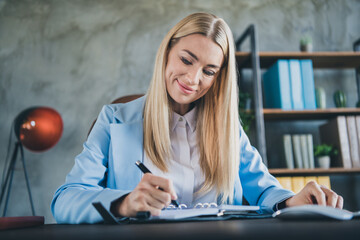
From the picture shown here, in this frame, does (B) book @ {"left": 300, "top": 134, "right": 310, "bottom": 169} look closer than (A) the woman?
No

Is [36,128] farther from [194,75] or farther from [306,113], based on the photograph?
[306,113]

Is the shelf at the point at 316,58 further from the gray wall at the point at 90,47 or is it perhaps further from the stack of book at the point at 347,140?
the stack of book at the point at 347,140

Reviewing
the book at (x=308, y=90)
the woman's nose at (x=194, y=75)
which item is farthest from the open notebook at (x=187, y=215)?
the book at (x=308, y=90)

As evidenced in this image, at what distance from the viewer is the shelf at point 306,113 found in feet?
7.79

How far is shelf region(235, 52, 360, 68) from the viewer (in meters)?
2.45

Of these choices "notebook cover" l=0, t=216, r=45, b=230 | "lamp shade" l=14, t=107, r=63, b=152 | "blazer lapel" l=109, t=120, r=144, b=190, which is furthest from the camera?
"lamp shade" l=14, t=107, r=63, b=152

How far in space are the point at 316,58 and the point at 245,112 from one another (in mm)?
694

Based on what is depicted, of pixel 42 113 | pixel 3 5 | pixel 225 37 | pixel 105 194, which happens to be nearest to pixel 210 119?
pixel 225 37

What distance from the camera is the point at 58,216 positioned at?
854mm

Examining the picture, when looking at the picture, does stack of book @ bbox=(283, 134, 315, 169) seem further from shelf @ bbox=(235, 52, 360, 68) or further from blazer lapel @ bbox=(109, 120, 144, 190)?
blazer lapel @ bbox=(109, 120, 144, 190)

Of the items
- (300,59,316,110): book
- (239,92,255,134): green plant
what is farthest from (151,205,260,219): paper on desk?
(300,59,316,110): book

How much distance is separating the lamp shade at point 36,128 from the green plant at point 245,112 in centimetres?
130

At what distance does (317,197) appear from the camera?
0.91 metres

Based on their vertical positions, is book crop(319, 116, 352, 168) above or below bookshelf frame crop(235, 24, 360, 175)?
→ below
